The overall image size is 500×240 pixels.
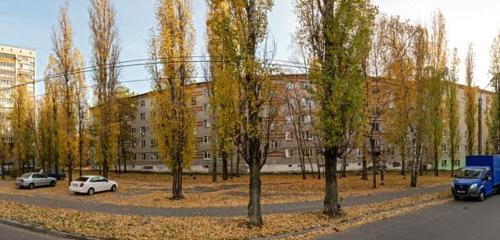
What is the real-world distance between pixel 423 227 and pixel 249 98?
725 cm

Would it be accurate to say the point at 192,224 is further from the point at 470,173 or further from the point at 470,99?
the point at 470,99

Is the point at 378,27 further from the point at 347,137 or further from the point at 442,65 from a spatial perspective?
the point at 347,137

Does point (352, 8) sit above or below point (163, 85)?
above

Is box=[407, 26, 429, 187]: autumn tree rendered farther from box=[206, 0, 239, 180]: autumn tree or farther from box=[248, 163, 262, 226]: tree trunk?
box=[206, 0, 239, 180]: autumn tree

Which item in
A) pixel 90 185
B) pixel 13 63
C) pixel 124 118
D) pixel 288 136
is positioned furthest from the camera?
pixel 13 63

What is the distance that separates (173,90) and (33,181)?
20197 mm

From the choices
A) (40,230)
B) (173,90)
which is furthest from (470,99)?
(40,230)

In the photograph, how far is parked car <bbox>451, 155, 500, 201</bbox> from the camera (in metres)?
20.6

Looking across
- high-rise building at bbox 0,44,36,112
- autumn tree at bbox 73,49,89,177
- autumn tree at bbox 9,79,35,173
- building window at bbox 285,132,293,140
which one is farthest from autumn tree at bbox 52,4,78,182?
high-rise building at bbox 0,44,36,112

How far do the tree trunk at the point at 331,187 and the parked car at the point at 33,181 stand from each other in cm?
2956

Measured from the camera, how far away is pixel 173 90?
893 inches

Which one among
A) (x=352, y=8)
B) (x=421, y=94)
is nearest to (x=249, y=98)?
(x=352, y=8)

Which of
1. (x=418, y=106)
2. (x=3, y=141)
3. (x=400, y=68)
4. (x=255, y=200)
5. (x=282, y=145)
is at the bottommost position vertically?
(x=255, y=200)

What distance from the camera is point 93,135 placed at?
39.0 metres
